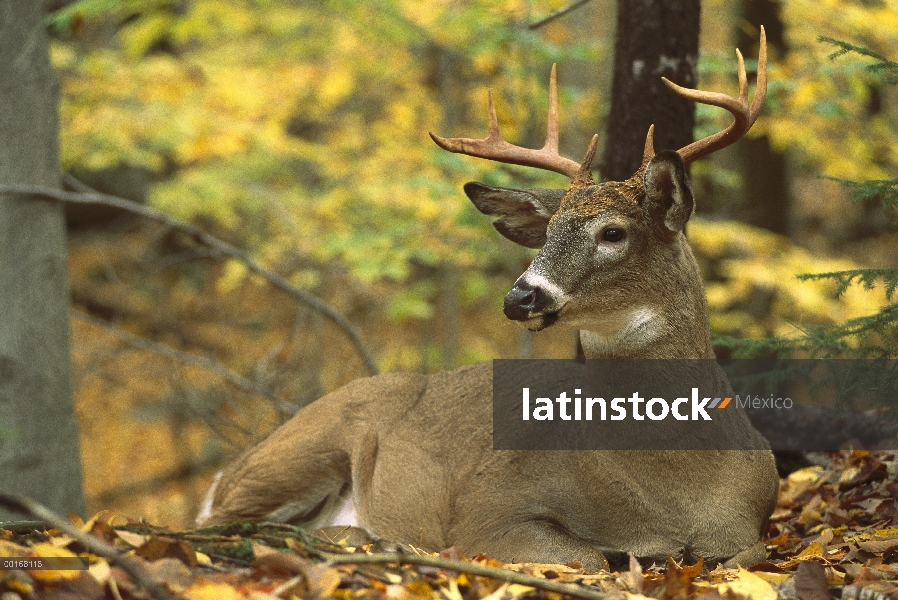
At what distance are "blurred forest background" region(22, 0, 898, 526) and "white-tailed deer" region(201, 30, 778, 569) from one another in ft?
7.71

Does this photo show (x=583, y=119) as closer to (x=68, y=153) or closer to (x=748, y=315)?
(x=748, y=315)

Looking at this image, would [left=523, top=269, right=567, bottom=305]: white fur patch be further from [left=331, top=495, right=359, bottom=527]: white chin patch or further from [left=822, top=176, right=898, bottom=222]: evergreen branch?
[left=331, top=495, right=359, bottom=527]: white chin patch

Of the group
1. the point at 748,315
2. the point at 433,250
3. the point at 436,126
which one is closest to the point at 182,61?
the point at 436,126

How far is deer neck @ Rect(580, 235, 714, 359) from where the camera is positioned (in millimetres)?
4379

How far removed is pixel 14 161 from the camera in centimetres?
646

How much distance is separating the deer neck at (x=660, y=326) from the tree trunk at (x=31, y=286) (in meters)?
4.01

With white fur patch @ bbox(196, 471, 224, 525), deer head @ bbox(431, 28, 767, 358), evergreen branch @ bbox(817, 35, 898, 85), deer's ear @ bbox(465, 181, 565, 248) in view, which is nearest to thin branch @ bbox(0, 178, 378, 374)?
white fur patch @ bbox(196, 471, 224, 525)

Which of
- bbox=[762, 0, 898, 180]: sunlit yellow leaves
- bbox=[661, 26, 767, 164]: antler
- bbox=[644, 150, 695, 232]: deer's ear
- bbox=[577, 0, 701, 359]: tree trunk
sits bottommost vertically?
bbox=[644, 150, 695, 232]: deer's ear

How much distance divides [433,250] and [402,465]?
183 inches

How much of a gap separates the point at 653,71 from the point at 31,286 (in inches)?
170

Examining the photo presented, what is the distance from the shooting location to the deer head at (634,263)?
13.8ft

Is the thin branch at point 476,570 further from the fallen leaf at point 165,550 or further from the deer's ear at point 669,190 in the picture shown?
the deer's ear at point 669,190

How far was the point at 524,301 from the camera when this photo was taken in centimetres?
408

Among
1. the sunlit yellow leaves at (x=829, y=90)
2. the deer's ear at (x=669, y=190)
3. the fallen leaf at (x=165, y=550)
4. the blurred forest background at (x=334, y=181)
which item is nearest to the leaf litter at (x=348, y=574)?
the fallen leaf at (x=165, y=550)
